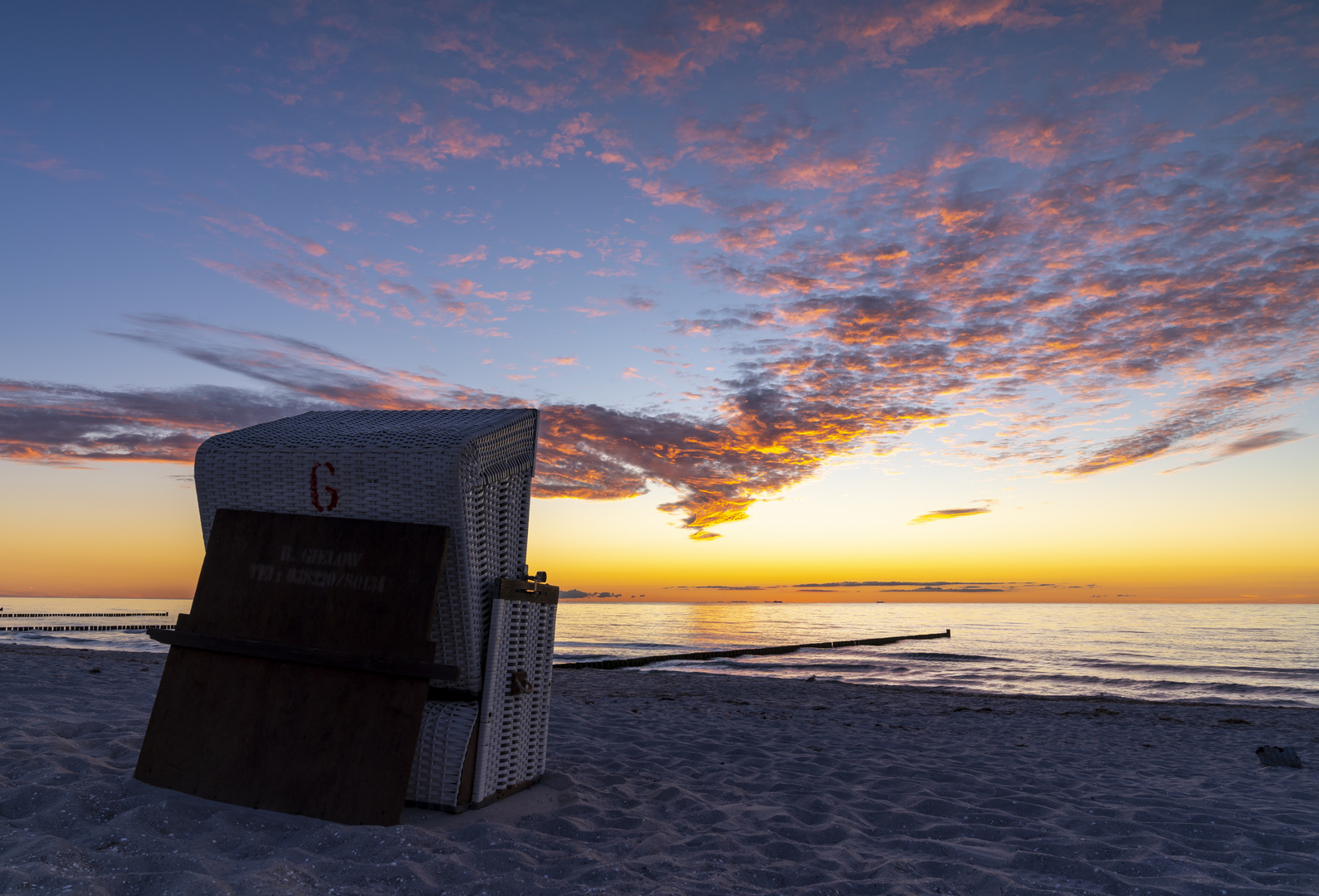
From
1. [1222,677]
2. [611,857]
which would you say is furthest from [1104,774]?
[1222,677]

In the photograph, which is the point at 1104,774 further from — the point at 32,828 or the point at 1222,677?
the point at 1222,677

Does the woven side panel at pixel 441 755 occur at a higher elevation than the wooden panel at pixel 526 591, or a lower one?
lower

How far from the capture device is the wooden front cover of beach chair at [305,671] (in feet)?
10.9

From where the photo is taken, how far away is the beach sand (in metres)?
2.84

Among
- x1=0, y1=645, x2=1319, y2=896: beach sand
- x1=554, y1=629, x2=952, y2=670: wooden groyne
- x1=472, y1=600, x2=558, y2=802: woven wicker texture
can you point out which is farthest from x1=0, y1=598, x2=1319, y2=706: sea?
x1=472, y1=600, x2=558, y2=802: woven wicker texture

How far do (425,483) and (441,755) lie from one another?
1534mm

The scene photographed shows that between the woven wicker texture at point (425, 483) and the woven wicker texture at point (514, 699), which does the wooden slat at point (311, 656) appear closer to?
the woven wicker texture at point (425, 483)

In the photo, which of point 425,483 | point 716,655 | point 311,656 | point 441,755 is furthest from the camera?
point 716,655

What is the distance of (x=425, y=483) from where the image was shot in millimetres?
3545

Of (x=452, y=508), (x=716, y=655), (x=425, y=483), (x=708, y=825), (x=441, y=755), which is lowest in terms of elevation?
(x=716, y=655)

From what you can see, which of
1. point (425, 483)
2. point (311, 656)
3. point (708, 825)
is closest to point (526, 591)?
point (425, 483)

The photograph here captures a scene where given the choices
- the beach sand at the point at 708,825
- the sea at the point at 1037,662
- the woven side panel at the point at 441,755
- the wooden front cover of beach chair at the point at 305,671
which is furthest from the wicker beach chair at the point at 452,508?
the sea at the point at 1037,662

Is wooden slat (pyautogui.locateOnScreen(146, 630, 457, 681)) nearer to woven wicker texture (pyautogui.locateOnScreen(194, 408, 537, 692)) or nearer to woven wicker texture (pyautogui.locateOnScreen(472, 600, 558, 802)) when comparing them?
woven wicker texture (pyautogui.locateOnScreen(194, 408, 537, 692))

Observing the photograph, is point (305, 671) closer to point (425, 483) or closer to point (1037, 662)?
point (425, 483)
